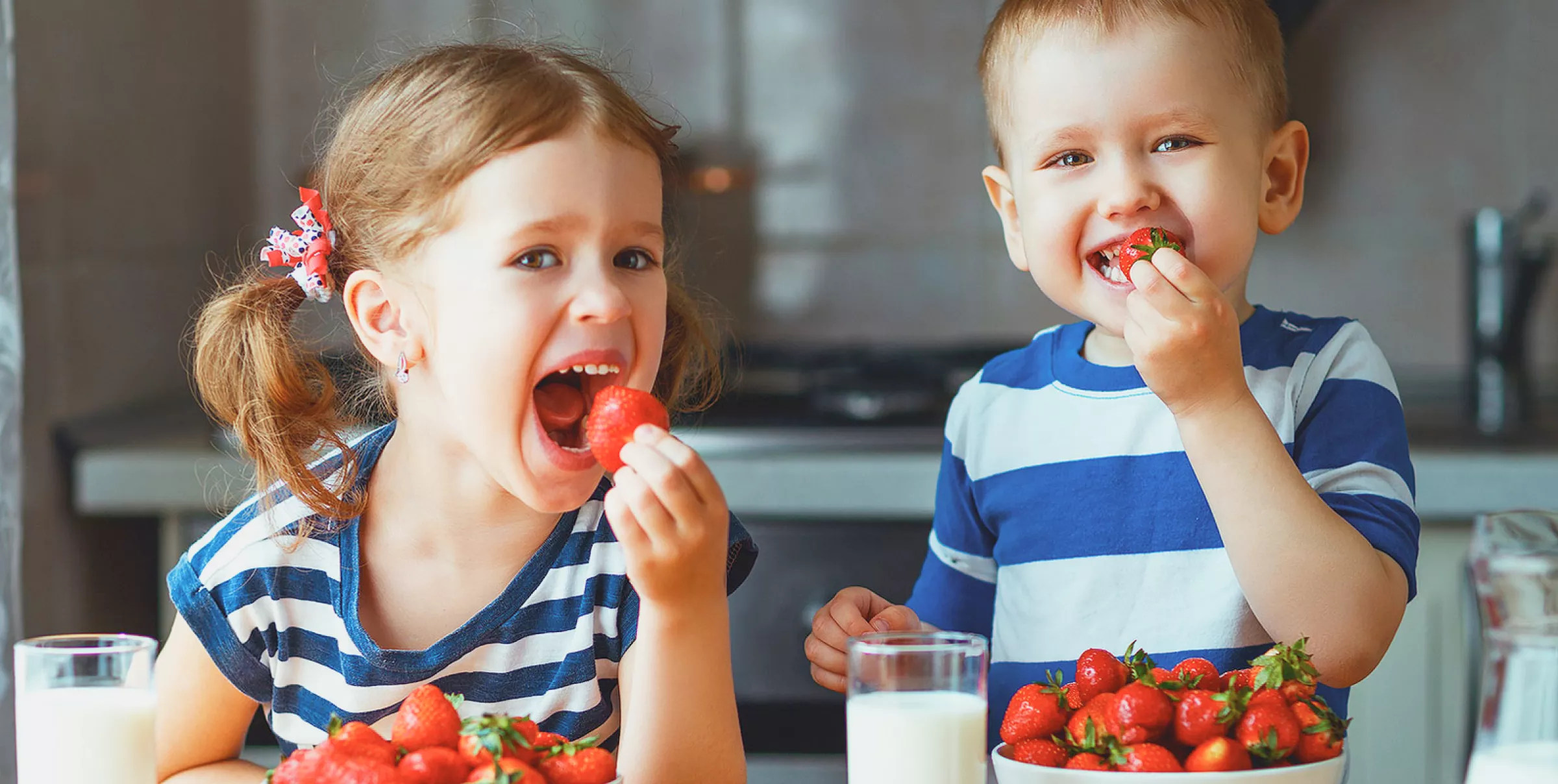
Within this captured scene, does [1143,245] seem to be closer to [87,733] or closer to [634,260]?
[634,260]

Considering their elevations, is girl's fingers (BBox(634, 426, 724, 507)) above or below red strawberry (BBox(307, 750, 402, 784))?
above

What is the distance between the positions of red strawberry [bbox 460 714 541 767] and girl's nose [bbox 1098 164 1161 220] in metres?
0.55

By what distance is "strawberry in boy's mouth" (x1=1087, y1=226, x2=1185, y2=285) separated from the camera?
991 millimetres

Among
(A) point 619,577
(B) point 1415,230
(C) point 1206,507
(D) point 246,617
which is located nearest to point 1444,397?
(B) point 1415,230

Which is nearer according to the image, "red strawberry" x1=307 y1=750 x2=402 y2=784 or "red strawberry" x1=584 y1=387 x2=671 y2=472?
"red strawberry" x1=307 y1=750 x2=402 y2=784

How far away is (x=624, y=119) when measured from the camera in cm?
101

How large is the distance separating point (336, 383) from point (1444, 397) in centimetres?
186

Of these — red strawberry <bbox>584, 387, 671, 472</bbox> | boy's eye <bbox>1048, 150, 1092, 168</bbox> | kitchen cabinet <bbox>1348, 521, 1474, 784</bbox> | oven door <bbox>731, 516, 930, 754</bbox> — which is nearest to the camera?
red strawberry <bbox>584, 387, 671, 472</bbox>

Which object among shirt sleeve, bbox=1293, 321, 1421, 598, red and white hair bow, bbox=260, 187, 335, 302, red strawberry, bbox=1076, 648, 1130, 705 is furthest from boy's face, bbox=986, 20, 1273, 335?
red and white hair bow, bbox=260, 187, 335, 302

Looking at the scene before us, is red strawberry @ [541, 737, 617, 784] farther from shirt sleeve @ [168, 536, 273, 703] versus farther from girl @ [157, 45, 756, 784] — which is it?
shirt sleeve @ [168, 536, 273, 703]

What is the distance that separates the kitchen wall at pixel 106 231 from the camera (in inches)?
73.7

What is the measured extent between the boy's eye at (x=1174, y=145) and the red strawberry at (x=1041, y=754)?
0.46m

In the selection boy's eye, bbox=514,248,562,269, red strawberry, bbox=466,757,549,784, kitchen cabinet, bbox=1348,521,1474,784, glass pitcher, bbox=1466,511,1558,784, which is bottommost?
kitchen cabinet, bbox=1348,521,1474,784

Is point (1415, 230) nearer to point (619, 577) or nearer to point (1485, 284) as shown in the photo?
point (1485, 284)
